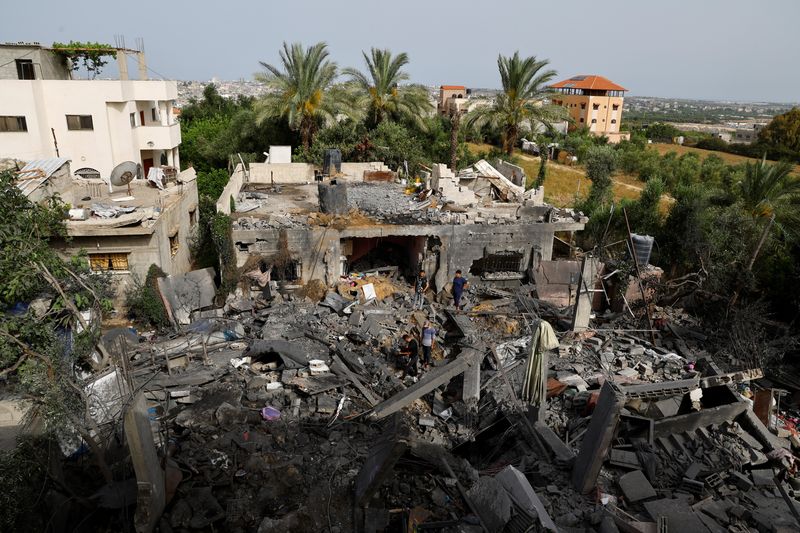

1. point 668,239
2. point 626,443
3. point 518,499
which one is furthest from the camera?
point 668,239

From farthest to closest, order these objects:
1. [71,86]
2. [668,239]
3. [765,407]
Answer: [71,86]
[668,239]
[765,407]

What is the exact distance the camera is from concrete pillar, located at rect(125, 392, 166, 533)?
20.0 ft

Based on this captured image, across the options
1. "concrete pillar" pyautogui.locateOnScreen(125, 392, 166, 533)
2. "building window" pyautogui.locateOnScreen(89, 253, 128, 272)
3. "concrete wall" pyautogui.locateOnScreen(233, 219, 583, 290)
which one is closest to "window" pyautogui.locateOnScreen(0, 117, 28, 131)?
"building window" pyautogui.locateOnScreen(89, 253, 128, 272)

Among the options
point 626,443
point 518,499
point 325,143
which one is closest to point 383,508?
point 518,499

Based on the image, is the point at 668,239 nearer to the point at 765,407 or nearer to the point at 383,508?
the point at 765,407

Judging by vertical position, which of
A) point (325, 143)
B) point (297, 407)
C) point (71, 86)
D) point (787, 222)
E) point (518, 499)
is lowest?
point (297, 407)

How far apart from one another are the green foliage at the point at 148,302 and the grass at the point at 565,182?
22333 millimetres

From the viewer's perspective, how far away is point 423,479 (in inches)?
298

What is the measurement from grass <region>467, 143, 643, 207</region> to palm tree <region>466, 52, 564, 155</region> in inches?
187

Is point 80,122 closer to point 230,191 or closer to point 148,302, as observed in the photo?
point 230,191

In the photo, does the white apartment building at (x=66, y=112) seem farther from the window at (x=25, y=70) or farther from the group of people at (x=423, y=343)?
the group of people at (x=423, y=343)

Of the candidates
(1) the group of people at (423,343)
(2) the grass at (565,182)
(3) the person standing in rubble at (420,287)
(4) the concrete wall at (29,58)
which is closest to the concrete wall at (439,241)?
(3) the person standing in rubble at (420,287)

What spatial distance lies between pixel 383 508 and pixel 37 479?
460 centimetres

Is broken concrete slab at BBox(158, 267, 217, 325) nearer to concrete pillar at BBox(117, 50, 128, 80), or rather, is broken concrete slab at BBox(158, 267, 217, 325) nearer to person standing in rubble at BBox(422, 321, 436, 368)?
person standing in rubble at BBox(422, 321, 436, 368)
